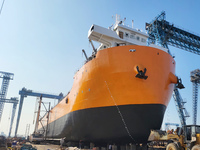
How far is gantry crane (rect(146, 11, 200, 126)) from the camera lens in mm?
25734

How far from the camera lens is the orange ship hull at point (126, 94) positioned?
10250mm

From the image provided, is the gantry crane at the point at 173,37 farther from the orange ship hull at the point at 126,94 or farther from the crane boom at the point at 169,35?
the orange ship hull at the point at 126,94

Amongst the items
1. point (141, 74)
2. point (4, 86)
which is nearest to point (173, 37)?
point (141, 74)

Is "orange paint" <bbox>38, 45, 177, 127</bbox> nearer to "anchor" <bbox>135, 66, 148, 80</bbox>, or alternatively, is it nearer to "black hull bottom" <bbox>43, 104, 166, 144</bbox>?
"anchor" <bbox>135, 66, 148, 80</bbox>

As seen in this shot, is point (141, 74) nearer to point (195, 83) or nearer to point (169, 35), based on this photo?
point (169, 35)

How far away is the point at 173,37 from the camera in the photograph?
1077 inches

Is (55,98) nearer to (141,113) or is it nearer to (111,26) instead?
(111,26)

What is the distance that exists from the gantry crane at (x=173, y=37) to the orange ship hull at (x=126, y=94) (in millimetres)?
15788

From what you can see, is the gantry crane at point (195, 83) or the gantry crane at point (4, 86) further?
the gantry crane at point (4, 86)

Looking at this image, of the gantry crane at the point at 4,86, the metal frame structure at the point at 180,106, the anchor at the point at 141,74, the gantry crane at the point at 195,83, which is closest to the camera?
the anchor at the point at 141,74

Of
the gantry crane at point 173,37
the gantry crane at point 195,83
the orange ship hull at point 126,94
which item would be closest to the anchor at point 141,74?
the orange ship hull at point 126,94

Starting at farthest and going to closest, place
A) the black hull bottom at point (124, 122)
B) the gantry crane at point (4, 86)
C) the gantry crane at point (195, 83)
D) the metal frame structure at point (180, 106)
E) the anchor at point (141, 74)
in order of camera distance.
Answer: the gantry crane at point (4, 86), the gantry crane at point (195, 83), the metal frame structure at point (180, 106), the black hull bottom at point (124, 122), the anchor at point (141, 74)

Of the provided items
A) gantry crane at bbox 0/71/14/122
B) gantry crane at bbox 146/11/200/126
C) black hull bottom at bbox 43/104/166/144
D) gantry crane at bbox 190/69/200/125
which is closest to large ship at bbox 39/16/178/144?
black hull bottom at bbox 43/104/166/144

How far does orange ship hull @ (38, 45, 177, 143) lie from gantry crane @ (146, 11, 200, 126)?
51.8ft
